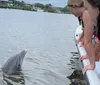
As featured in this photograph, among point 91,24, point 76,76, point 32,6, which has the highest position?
point 91,24

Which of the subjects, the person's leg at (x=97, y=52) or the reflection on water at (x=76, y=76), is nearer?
the person's leg at (x=97, y=52)

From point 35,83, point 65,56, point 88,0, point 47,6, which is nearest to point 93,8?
point 88,0

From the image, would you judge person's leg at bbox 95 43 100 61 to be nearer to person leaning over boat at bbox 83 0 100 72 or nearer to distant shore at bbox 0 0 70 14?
person leaning over boat at bbox 83 0 100 72

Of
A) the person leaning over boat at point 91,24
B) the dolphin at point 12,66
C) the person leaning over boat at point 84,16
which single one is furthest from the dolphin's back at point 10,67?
the person leaning over boat at point 91,24

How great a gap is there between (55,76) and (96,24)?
18.5 feet

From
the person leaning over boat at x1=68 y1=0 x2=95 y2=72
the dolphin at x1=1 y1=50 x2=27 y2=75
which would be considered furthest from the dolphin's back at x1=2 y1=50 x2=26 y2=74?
the person leaning over boat at x1=68 y1=0 x2=95 y2=72

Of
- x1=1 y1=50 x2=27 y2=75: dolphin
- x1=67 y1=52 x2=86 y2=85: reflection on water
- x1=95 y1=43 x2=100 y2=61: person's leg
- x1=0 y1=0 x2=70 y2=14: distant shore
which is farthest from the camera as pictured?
x1=0 y1=0 x2=70 y2=14: distant shore

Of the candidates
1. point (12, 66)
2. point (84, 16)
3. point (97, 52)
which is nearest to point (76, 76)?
point (12, 66)

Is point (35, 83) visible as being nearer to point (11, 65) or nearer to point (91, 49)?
point (11, 65)

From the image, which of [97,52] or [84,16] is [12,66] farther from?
[84,16]

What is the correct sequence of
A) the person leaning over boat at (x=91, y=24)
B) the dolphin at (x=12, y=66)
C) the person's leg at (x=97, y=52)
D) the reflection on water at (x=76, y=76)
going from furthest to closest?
1. the dolphin at (x=12, y=66)
2. the reflection on water at (x=76, y=76)
3. the person's leg at (x=97, y=52)
4. the person leaning over boat at (x=91, y=24)

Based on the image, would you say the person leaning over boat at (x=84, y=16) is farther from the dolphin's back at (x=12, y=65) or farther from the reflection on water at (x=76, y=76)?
the dolphin's back at (x=12, y=65)

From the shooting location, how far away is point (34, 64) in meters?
13.3

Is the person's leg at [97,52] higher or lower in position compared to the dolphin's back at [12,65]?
higher
